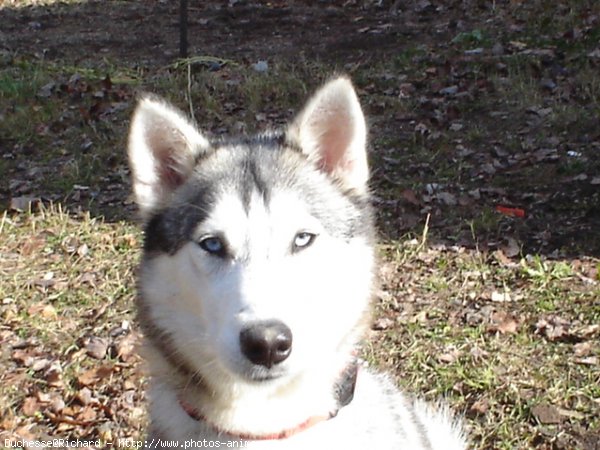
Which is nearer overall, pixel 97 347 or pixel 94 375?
pixel 94 375

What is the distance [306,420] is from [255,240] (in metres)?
0.62

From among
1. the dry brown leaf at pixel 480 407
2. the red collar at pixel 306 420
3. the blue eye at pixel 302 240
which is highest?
the blue eye at pixel 302 240

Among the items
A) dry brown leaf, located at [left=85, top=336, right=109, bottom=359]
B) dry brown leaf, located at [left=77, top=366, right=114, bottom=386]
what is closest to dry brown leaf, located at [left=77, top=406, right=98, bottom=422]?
dry brown leaf, located at [left=77, top=366, right=114, bottom=386]

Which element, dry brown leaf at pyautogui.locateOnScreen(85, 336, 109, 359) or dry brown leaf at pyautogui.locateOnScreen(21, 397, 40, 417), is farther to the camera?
dry brown leaf at pyautogui.locateOnScreen(85, 336, 109, 359)

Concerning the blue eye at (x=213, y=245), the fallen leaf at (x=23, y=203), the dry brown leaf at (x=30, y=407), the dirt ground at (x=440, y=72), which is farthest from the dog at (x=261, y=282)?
the fallen leaf at (x=23, y=203)

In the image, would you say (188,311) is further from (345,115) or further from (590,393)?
(590,393)

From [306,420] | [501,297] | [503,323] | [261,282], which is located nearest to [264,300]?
[261,282]

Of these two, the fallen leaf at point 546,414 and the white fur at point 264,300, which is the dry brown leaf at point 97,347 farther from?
the fallen leaf at point 546,414

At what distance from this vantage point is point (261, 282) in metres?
2.53

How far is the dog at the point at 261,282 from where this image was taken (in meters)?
2.55

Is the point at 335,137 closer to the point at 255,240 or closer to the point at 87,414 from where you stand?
the point at 255,240

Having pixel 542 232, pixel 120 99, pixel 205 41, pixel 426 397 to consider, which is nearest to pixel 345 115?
pixel 426 397

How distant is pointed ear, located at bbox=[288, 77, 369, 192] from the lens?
2.91 m

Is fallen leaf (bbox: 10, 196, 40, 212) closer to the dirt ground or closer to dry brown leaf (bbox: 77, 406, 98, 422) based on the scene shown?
the dirt ground
